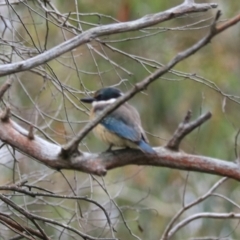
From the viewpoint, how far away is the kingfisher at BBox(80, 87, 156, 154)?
3.48 metres

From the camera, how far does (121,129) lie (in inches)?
140

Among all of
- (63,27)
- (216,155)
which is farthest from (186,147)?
(63,27)

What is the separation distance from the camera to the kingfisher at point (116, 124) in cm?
348

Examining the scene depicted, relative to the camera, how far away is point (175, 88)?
9.10 meters

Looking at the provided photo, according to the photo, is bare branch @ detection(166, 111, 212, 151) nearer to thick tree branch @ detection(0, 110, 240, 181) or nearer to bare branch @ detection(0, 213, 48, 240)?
thick tree branch @ detection(0, 110, 240, 181)

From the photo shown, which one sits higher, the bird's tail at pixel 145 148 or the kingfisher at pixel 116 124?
the kingfisher at pixel 116 124

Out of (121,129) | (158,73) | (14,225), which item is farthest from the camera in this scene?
(121,129)

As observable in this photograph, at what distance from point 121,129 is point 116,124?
3.6 inches

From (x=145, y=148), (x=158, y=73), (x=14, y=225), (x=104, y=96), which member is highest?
(x=104, y=96)

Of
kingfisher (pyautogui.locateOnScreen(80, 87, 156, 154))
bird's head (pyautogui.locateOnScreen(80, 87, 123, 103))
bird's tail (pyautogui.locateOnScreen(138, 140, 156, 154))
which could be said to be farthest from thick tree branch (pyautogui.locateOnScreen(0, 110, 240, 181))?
bird's head (pyautogui.locateOnScreen(80, 87, 123, 103))

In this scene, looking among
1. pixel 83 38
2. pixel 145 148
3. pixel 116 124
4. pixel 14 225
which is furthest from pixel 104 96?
pixel 83 38

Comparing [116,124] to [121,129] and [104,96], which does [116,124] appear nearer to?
[121,129]

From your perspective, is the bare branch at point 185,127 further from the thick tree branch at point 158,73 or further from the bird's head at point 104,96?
the bird's head at point 104,96

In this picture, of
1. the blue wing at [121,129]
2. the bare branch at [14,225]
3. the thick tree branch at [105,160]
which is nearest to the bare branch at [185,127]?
the thick tree branch at [105,160]
